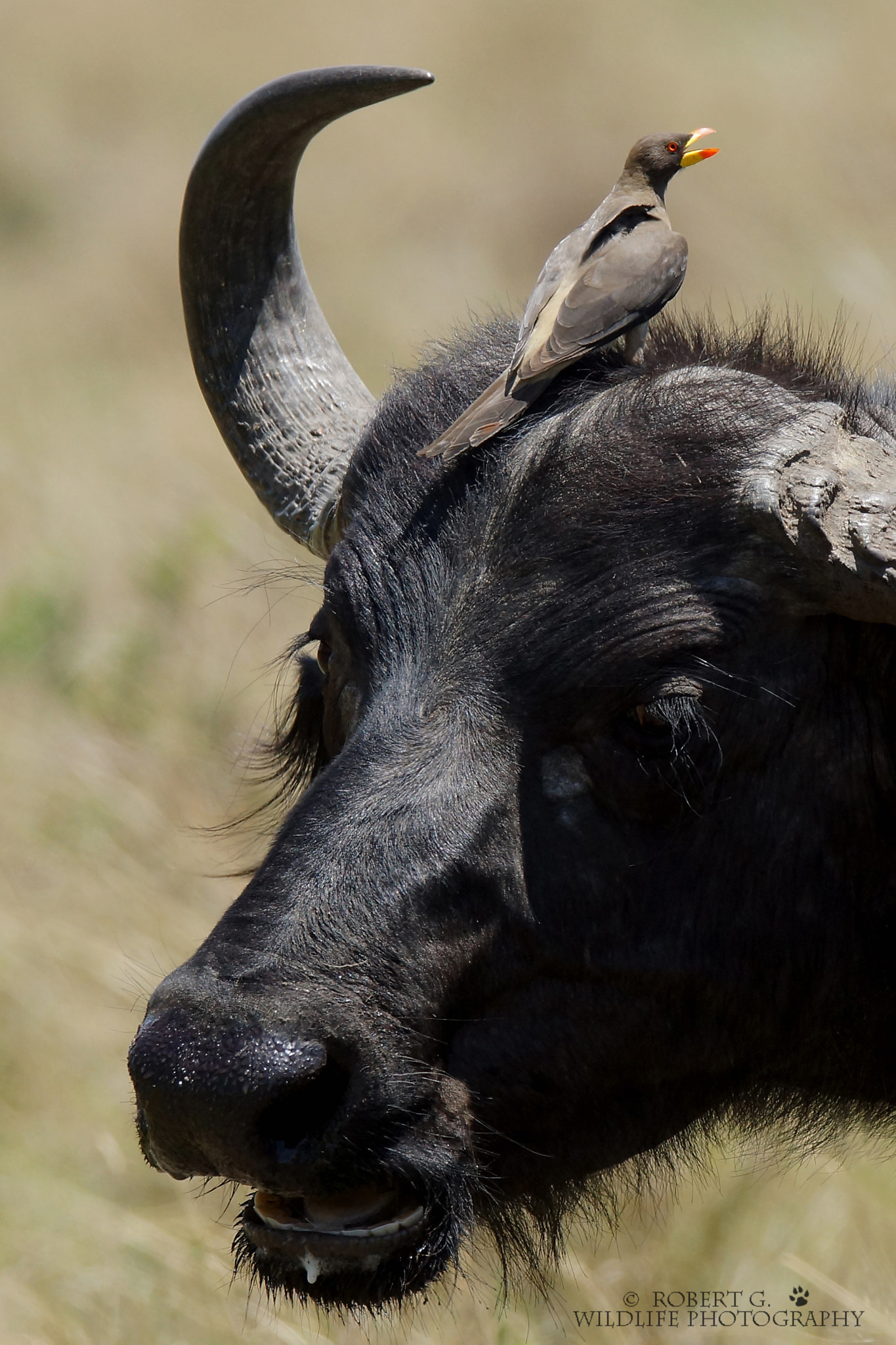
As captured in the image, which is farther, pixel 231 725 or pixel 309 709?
pixel 231 725

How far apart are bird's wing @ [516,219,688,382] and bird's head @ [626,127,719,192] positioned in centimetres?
73

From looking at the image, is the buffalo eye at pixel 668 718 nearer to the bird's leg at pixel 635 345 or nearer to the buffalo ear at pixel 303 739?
the bird's leg at pixel 635 345

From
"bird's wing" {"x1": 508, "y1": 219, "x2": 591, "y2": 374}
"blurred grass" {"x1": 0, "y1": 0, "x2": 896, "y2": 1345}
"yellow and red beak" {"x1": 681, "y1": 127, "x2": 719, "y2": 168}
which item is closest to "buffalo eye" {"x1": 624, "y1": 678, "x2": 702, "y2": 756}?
"bird's wing" {"x1": 508, "y1": 219, "x2": 591, "y2": 374}

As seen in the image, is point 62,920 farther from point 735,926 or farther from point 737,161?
point 737,161

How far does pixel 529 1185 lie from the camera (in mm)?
3334

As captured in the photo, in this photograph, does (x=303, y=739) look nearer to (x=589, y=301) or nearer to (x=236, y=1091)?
(x=589, y=301)

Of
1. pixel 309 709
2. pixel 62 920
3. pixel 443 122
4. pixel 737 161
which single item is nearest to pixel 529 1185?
pixel 309 709

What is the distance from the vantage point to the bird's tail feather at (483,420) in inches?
133

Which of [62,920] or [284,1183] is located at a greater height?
[284,1183]

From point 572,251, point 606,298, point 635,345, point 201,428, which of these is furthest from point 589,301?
point 201,428

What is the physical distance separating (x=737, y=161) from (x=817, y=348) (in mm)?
11644

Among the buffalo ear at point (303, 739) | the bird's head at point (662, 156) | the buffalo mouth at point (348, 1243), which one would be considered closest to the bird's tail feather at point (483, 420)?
the buffalo ear at point (303, 739)

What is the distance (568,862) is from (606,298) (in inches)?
54.6

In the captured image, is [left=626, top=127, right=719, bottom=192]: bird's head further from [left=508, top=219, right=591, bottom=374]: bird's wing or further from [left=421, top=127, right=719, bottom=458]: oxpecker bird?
[left=508, top=219, right=591, bottom=374]: bird's wing
